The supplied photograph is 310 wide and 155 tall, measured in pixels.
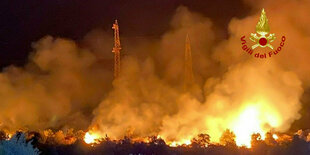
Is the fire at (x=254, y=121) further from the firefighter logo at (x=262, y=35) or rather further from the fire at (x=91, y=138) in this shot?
the fire at (x=91, y=138)

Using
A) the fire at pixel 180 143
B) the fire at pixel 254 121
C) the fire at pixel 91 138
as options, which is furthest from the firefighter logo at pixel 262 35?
the fire at pixel 91 138

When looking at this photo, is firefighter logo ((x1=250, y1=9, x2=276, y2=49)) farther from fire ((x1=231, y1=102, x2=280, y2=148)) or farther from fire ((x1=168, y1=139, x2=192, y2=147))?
fire ((x1=168, y1=139, x2=192, y2=147))

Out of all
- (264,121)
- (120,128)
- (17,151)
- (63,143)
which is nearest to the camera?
(17,151)

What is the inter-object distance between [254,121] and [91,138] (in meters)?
8.07

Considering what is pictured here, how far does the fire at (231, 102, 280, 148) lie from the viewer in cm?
2878

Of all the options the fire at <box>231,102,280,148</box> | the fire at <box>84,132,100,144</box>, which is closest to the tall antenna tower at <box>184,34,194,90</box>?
the fire at <box>231,102,280,148</box>

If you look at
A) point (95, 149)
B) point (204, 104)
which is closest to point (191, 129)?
point (204, 104)

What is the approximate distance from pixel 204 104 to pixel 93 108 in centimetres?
803

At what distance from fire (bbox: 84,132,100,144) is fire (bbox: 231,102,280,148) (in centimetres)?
674

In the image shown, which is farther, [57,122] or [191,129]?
[57,122]

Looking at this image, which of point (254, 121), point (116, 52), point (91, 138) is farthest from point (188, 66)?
point (91, 138)

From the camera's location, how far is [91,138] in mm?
28797

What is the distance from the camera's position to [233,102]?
30.2 m

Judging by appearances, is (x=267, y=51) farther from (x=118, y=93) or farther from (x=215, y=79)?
(x=118, y=93)
